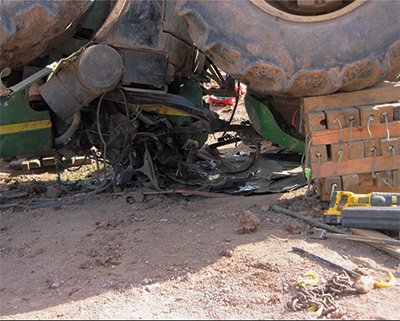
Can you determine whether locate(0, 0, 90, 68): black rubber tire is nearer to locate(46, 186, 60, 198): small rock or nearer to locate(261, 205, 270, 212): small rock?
locate(46, 186, 60, 198): small rock

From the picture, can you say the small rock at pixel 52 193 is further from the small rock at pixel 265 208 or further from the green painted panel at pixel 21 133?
the small rock at pixel 265 208

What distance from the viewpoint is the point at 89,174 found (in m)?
5.01

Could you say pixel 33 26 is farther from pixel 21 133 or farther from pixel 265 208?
pixel 265 208

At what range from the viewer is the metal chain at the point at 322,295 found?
191 centimetres

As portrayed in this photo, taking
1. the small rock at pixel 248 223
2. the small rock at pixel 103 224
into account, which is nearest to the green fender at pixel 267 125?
the small rock at pixel 248 223

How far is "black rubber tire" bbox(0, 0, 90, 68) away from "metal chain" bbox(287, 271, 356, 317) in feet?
8.22

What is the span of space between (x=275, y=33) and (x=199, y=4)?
0.54 metres

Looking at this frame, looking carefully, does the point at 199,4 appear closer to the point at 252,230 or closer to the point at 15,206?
the point at 252,230

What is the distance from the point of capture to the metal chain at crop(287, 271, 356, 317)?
191 centimetres

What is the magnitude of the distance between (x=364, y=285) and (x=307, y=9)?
182 centimetres

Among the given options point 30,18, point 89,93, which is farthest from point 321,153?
point 30,18

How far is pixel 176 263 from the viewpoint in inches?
94.6

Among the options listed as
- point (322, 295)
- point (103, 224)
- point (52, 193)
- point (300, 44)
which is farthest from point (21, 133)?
point (322, 295)

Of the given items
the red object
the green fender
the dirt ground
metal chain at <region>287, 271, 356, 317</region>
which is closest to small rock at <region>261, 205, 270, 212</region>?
the dirt ground
